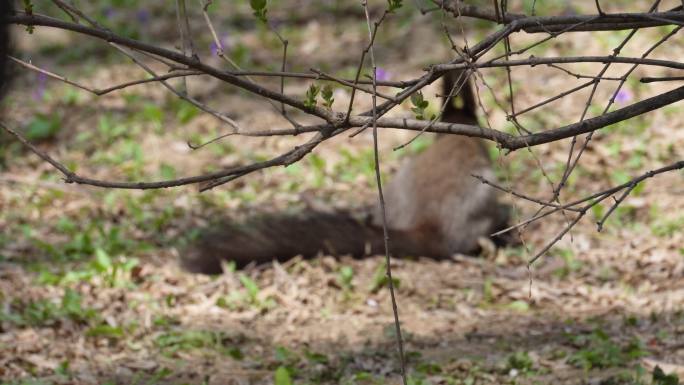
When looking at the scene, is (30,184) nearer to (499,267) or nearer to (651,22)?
(499,267)

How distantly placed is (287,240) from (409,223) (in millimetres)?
836

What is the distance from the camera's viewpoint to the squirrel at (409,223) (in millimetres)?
5254

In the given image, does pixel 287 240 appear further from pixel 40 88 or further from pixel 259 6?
pixel 40 88

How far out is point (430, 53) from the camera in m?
8.74

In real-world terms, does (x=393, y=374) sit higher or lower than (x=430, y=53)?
lower

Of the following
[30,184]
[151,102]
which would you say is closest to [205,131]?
[151,102]

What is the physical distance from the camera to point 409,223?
5.75 metres

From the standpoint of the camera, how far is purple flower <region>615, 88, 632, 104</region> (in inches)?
269

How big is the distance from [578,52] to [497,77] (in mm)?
754

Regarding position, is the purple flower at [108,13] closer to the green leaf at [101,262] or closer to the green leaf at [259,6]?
the green leaf at [101,262]


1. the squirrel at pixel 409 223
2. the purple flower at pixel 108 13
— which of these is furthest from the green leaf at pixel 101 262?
the purple flower at pixel 108 13

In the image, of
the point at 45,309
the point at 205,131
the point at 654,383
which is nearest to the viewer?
the point at 654,383

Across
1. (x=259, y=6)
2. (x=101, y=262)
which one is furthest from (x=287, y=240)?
(x=259, y=6)

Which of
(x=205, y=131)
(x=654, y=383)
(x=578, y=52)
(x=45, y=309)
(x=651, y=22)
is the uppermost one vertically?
(x=578, y=52)
